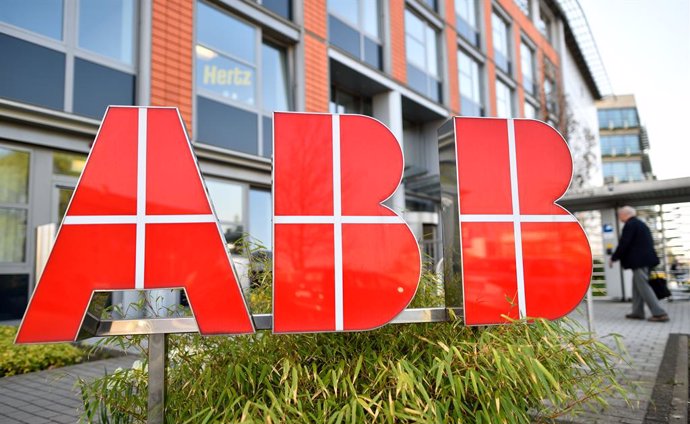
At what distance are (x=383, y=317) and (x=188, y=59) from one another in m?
7.78

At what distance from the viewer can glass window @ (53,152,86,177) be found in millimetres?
7133

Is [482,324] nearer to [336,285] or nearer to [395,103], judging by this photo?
[336,285]

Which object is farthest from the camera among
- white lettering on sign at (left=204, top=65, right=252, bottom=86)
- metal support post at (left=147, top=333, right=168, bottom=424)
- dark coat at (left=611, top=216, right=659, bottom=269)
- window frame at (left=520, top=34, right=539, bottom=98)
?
window frame at (left=520, top=34, right=539, bottom=98)

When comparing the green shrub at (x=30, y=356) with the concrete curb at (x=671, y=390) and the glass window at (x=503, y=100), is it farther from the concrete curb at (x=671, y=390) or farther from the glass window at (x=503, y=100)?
the glass window at (x=503, y=100)

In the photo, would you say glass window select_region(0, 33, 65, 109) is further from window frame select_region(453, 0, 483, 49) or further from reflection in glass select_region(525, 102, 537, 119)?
reflection in glass select_region(525, 102, 537, 119)

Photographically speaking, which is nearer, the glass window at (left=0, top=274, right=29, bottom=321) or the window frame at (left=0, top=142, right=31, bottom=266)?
the glass window at (left=0, top=274, right=29, bottom=321)

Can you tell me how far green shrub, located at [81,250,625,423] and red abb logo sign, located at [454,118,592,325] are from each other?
0.60ft

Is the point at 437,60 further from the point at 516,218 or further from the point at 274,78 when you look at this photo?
the point at 516,218

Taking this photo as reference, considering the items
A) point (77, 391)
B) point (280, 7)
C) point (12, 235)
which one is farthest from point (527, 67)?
point (77, 391)

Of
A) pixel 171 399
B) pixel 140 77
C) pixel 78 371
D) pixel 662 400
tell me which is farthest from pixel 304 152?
pixel 140 77

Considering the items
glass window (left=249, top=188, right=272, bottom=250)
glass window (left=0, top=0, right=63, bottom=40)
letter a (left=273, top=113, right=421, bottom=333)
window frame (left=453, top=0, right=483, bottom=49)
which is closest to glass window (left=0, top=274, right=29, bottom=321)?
glass window (left=0, top=0, right=63, bottom=40)

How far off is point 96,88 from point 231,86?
2694 millimetres

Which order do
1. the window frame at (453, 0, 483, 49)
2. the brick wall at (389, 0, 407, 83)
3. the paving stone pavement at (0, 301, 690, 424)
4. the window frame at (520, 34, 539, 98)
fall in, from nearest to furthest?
the paving stone pavement at (0, 301, 690, 424)
the brick wall at (389, 0, 407, 83)
the window frame at (453, 0, 483, 49)
the window frame at (520, 34, 539, 98)

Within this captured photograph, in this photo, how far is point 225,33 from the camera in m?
9.62
